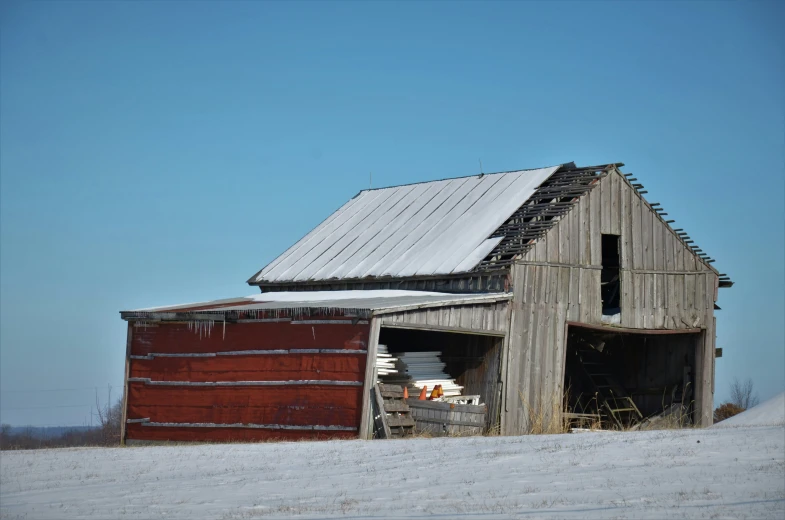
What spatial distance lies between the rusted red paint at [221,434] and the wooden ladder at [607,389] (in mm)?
10091

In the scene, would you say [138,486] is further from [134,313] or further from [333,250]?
[333,250]

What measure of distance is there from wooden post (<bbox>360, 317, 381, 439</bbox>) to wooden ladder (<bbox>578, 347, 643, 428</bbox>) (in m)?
9.86

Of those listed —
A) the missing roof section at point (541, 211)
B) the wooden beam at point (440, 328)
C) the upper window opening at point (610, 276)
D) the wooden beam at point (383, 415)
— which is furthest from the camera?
the upper window opening at point (610, 276)

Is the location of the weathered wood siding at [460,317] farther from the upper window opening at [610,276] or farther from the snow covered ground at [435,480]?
the upper window opening at [610,276]

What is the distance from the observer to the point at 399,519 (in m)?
11.4

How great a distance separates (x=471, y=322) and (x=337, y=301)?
121 inches

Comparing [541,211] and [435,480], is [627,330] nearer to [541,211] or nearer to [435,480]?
[541,211]

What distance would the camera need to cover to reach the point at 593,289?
27172 mm

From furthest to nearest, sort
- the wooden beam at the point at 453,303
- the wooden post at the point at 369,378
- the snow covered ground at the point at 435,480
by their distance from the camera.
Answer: the wooden beam at the point at 453,303
the wooden post at the point at 369,378
the snow covered ground at the point at 435,480

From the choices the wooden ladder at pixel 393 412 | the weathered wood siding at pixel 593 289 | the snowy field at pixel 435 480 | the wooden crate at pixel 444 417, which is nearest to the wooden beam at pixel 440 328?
the weathered wood siding at pixel 593 289

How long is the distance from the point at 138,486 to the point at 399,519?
17.1 ft

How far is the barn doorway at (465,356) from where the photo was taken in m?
24.9

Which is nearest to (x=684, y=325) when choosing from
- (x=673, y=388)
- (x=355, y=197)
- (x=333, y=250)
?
(x=673, y=388)

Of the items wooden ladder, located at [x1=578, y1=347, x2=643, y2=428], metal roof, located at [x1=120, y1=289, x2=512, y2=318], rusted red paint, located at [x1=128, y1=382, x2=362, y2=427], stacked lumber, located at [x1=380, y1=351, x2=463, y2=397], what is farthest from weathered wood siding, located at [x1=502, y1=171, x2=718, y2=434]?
rusted red paint, located at [x1=128, y1=382, x2=362, y2=427]
